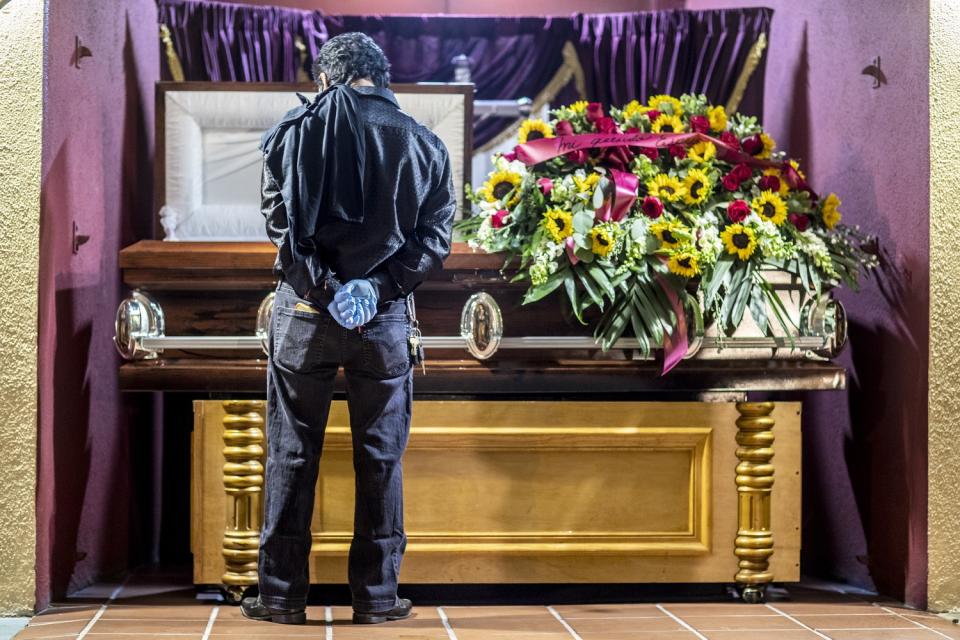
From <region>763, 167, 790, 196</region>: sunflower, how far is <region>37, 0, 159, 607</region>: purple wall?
2.14 metres

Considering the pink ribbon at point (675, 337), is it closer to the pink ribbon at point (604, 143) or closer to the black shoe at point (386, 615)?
the pink ribbon at point (604, 143)

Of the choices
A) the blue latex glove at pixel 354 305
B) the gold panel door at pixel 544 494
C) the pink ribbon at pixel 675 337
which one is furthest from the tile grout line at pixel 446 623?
the pink ribbon at pixel 675 337

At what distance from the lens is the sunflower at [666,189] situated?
146 inches

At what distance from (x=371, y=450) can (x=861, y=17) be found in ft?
7.16

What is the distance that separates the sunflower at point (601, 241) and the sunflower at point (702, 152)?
0.44 meters

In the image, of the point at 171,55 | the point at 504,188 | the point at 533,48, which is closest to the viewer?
the point at 504,188

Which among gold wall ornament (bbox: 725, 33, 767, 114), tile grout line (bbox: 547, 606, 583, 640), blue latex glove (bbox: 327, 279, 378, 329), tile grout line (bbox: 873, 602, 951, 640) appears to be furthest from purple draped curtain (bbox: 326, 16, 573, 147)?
tile grout line (bbox: 873, 602, 951, 640)

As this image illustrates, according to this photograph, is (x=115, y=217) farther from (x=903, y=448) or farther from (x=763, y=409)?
(x=903, y=448)

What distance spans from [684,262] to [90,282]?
187 cm

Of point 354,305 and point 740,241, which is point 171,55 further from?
point 740,241

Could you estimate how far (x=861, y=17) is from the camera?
4.04 metres

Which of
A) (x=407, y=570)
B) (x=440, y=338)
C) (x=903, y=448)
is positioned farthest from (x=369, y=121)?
(x=903, y=448)

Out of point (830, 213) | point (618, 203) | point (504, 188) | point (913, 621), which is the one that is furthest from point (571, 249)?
point (913, 621)

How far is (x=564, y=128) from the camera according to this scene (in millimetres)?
3842
